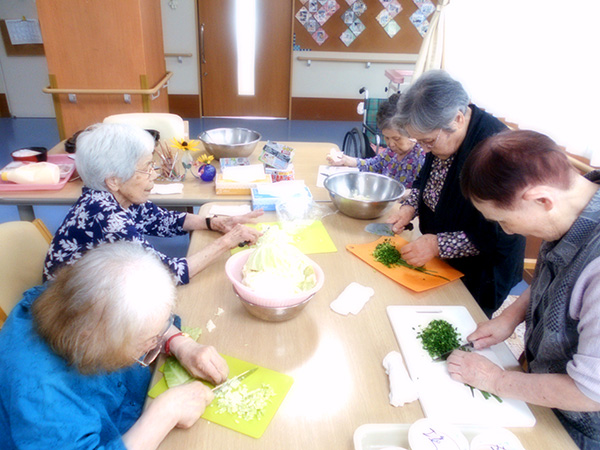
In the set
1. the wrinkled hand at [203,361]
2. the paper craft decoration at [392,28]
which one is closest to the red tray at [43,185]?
the wrinkled hand at [203,361]

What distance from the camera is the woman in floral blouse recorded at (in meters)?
2.39

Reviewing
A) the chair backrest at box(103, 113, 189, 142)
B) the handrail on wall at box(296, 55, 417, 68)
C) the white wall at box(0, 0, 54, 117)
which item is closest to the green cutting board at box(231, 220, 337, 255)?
the chair backrest at box(103, 113, 189, 142)

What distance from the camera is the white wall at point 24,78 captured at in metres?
5.86

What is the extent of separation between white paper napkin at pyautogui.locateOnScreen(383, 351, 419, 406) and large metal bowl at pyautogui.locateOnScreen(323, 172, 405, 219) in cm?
97

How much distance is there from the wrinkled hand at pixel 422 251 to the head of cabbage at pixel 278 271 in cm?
49

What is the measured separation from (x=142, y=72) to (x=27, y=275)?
309cm

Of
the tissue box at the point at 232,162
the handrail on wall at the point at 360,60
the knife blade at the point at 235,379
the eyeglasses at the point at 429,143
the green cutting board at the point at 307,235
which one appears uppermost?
the handrail on wall at the point at 360,60

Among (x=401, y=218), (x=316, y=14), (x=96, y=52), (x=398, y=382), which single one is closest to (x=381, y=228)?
(x=401, y=218)

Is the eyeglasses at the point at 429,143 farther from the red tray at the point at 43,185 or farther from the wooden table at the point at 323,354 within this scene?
the red tray at the point at 43,185

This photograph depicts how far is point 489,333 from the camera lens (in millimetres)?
1298

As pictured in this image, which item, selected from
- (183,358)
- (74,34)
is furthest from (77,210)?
(74,34)

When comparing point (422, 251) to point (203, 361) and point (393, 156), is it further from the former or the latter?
point (393, 156)

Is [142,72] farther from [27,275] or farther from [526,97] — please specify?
[526,97]

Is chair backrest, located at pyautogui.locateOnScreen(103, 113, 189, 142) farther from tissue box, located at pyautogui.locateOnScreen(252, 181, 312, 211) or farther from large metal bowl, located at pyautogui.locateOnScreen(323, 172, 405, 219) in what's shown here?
large metal bowl, located at pyautogui.locateOnScreen(323, 172, 405, 219)
